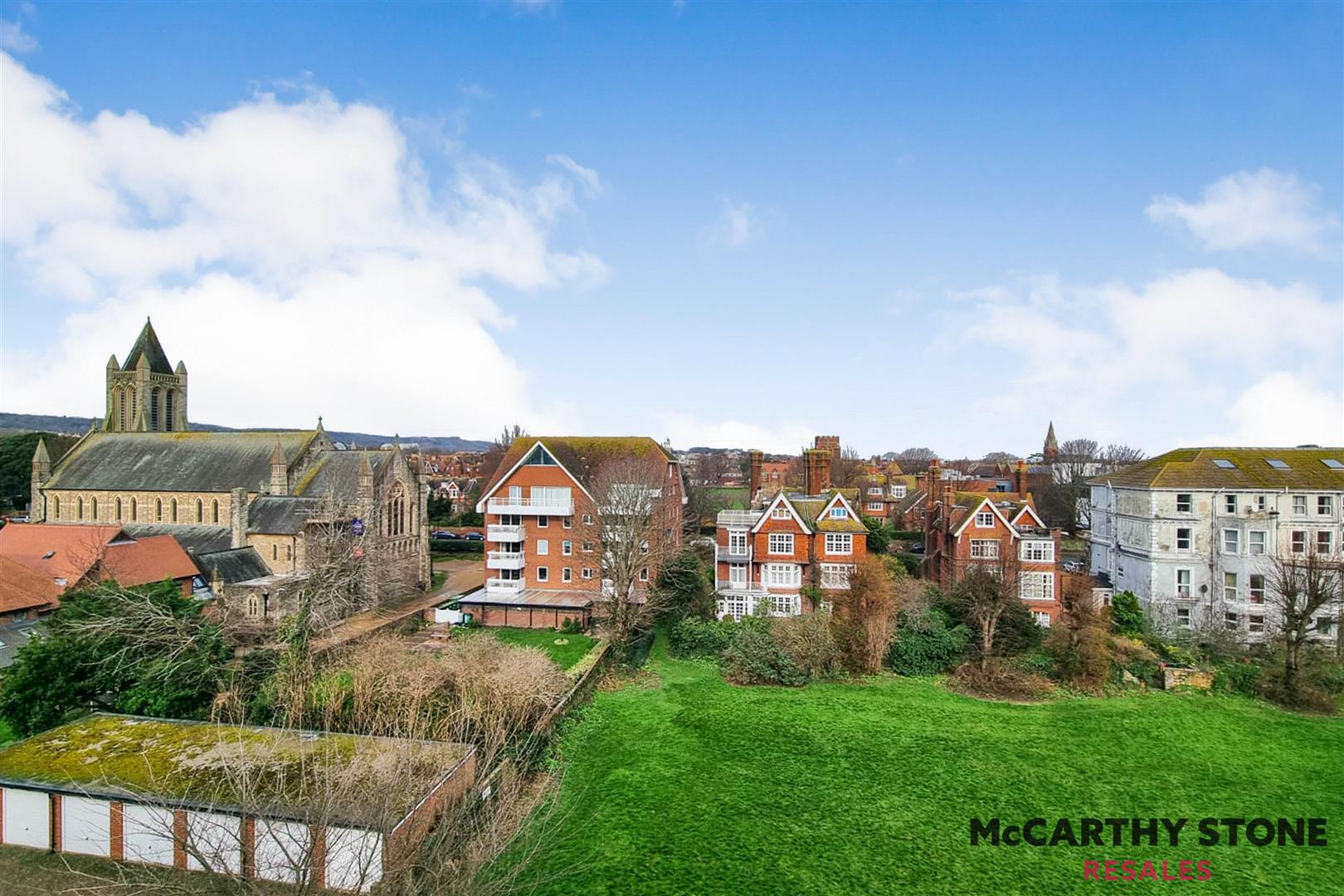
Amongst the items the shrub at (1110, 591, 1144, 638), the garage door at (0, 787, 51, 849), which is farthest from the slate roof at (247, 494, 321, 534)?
the shrub at (1110, 591, 1144, 638)

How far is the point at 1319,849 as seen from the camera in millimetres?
15773

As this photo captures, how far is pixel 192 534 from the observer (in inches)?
1563

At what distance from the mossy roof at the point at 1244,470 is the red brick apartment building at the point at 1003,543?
19.6 ft

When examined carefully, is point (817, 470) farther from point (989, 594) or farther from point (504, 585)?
point (504, 585)

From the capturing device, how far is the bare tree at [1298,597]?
25.1 m

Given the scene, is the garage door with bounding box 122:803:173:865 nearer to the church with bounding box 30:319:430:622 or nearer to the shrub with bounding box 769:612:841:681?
the church with bounding box 30:319:430:622

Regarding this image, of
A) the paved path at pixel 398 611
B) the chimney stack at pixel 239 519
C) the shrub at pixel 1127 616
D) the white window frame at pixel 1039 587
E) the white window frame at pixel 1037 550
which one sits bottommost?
the paved path at pixel 398 611

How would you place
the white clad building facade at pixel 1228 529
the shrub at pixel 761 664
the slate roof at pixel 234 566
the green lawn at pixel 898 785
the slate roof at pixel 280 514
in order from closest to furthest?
the green lawn at pixel 898 785 < the shrub at pixel 761 664 < the white clad building facade at pixel 1228 529 < the slate roof at pixel 234 566 < the slate roof at pixel 280 514

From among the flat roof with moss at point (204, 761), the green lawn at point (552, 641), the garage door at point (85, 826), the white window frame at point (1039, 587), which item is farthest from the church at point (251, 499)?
the white window frame at point (1039, 587)

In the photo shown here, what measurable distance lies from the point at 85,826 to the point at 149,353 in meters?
50.0

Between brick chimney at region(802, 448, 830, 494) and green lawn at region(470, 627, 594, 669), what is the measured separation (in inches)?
567

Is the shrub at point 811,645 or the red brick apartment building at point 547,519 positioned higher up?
the red brick apartment building at point 547,519

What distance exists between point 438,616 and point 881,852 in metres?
25.4

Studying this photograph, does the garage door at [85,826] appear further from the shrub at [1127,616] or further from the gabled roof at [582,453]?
the shrub at [1127,616]
